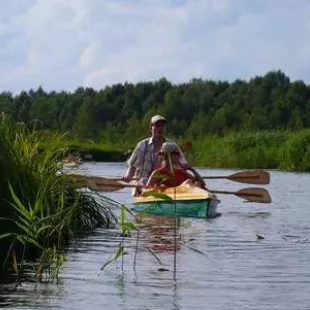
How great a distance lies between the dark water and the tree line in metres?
54.4

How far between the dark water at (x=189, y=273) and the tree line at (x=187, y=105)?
54.4 metres

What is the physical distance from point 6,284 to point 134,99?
306ft

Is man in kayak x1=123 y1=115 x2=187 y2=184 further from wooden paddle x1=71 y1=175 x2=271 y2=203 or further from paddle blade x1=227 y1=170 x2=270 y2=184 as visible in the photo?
paddle blade x1=227 y1=170 x2=270 y2=184

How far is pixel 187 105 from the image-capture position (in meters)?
91.8

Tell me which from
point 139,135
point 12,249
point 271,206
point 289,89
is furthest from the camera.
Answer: point 289,89

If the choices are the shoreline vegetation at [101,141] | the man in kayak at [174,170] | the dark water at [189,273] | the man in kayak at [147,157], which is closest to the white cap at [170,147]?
the man in kayak at [174,170]

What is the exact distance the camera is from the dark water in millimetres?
7539

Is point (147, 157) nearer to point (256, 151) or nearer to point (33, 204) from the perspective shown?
point (33, 204)

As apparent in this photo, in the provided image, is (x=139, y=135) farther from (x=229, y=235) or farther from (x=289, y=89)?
(x=229, y=235)

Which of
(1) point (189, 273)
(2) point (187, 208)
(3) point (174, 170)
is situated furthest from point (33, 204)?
(3) point (174, 170)

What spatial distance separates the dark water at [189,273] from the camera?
24.7 ft

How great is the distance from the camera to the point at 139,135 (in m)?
59.4

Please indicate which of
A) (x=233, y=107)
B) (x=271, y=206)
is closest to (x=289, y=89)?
(x=233, y=107)

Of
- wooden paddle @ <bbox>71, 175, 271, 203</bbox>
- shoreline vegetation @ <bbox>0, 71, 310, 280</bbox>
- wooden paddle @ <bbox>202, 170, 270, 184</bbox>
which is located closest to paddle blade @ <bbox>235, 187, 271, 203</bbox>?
wooden paddle @ <bbox>71, 175, 271, 203</bbox>
